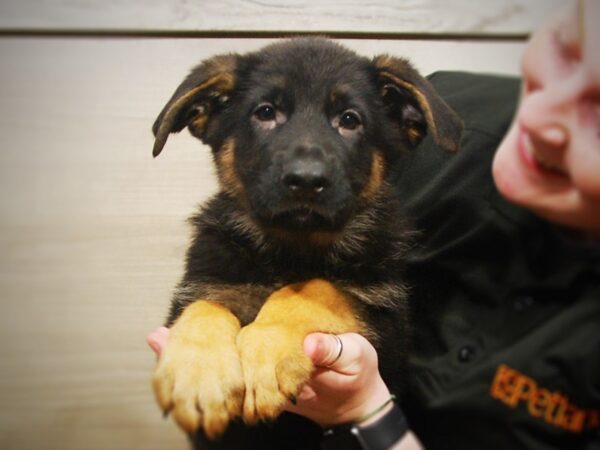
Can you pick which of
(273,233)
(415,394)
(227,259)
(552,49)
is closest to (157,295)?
(227,259)

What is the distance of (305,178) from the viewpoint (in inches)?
49.2

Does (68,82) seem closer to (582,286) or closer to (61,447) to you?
(61,447)

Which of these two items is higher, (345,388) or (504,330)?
(504,330)

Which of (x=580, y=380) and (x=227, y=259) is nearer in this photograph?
(x=580, y=380)

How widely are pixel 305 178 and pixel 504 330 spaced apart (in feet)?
1.88

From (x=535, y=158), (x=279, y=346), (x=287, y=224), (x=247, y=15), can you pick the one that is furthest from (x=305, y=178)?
(x=247, y=15)

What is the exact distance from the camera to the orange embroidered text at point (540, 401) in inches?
41.6

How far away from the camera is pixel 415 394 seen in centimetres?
142

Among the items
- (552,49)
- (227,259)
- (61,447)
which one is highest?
(552,49)

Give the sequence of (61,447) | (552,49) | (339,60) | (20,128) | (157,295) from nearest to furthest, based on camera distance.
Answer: (552,49)
(339,60)
(20,128)
(157,295)
(61,447)

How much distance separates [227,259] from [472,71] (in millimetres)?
866

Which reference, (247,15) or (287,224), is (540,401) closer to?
(287,224)

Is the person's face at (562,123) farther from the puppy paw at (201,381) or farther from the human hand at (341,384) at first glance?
the puppy paw at (201,381)

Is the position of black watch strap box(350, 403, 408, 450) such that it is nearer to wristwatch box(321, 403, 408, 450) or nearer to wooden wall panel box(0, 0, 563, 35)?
wristwatch box(321, 403, 408, 450)
